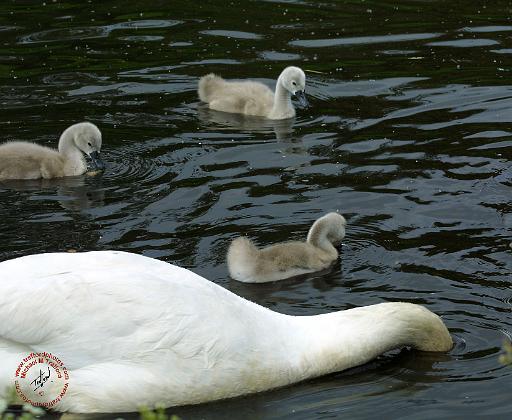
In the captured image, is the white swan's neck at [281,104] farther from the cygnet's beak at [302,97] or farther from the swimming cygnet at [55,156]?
the swimming cygnet at [55,156]

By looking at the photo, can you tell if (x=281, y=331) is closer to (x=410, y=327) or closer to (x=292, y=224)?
(x=410, y=327)

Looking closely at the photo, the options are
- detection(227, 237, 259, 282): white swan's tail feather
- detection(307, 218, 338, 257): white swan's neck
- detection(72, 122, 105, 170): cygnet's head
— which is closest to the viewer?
detection(227, 237, 259, 282): white swan's tail feather

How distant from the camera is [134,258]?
6.89m

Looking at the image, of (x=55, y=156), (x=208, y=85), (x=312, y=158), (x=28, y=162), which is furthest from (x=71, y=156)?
(x=208, y=85)

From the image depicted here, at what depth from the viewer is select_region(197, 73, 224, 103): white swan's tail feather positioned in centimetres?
1311

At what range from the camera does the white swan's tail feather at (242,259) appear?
338 inches

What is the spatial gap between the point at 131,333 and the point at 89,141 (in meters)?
4.97

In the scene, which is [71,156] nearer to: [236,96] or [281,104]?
[236,96]

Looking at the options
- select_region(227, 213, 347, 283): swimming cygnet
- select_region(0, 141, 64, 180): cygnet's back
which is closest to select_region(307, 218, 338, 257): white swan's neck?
select_region(227, 213, 347, 283): swimming cygnet

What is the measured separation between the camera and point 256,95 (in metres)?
13.1

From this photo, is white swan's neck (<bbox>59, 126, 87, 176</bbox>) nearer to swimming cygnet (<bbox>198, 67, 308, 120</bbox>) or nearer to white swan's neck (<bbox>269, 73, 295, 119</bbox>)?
swimming cygnet (<bbox>198, 67, 308, 120</bbox>)

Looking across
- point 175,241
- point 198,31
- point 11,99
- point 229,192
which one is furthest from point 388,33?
point 175,241

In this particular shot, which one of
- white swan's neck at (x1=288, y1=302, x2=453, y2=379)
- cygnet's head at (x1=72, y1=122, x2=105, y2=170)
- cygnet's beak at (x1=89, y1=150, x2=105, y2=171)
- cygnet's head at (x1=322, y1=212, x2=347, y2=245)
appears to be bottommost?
white swan's neck at (x1=288, y1=302, x2=453, y2=379)

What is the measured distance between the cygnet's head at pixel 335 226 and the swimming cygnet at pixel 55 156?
2903 mm
